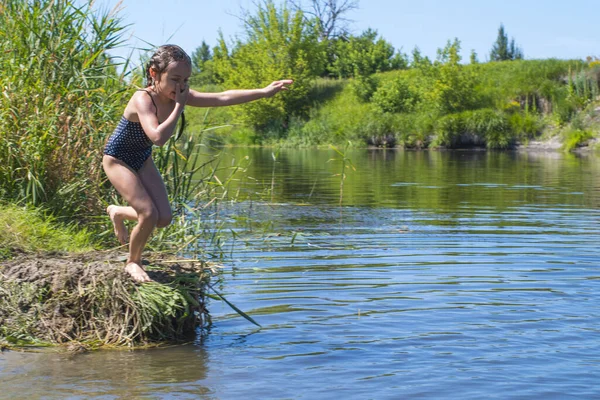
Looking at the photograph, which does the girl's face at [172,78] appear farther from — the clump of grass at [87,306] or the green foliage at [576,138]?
the green foliage at [576,138]

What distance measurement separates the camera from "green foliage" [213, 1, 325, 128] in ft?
160

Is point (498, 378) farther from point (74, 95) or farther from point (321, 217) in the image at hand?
point (321, 217)

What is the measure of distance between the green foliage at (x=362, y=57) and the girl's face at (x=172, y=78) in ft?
157

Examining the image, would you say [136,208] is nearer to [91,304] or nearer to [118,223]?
[118,223]

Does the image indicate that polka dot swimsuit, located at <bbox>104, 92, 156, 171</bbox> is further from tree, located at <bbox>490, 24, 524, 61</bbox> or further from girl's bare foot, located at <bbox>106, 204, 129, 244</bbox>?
tree, located at <bbox>490, 24, 524, 61</bbox>

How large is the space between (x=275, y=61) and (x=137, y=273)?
45367 millimetres

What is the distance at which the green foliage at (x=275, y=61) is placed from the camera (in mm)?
48625

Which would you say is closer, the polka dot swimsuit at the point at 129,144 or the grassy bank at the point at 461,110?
the polka dot swimsuit at the point at 129,144

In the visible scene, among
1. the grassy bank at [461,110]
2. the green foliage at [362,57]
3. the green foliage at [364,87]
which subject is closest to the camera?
the grassy bank at [461,110]

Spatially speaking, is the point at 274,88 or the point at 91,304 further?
the point at 274,88

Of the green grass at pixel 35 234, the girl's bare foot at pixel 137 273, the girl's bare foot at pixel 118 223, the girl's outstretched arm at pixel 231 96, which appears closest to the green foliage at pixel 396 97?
the green grass at pixel 35 234

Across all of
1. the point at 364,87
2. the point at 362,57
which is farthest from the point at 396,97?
the point at 362,57

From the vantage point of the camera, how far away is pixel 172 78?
5766 mm

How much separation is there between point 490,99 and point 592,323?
38.0m
